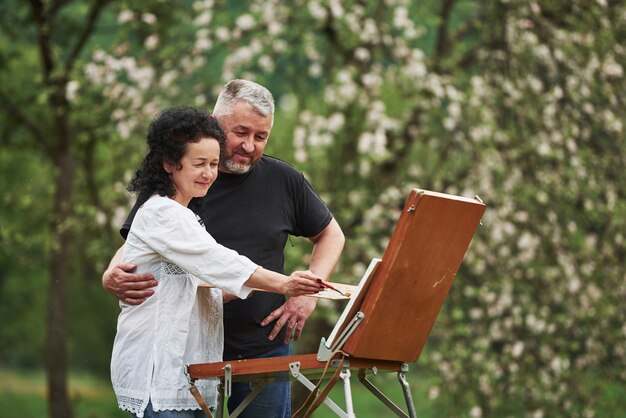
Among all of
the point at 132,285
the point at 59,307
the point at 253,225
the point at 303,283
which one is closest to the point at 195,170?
the point at 132,285

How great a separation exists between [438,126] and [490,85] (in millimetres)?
919

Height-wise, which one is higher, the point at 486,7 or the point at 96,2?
the point at 486,7

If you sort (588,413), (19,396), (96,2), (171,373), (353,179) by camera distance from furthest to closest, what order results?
(19,396), (96,2), (353,179), (588,413), (171,373)

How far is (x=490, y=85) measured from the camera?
30.8ft

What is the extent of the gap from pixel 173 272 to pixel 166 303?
3.8 inches

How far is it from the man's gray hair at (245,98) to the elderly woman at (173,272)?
42 cm

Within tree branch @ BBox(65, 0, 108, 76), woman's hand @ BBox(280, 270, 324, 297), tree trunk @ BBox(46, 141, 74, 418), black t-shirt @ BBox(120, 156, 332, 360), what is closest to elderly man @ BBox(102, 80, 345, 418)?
black t-shirt @ BBox(120, 156, 332, 360)

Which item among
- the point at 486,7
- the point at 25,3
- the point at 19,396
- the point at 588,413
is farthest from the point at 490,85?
the point at 19,396

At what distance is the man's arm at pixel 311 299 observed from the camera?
4.47 meters

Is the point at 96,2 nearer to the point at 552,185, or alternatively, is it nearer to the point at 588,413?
the point at 552,185

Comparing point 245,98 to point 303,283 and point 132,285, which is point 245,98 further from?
point 303,283

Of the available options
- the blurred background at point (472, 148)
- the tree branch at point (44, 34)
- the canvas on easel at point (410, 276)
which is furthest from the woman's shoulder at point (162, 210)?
the tree branch at point (44, 34)

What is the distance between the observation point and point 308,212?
4652 millimetres

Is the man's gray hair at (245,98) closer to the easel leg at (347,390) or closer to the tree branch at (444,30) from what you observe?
the easel leg at (347,390)
